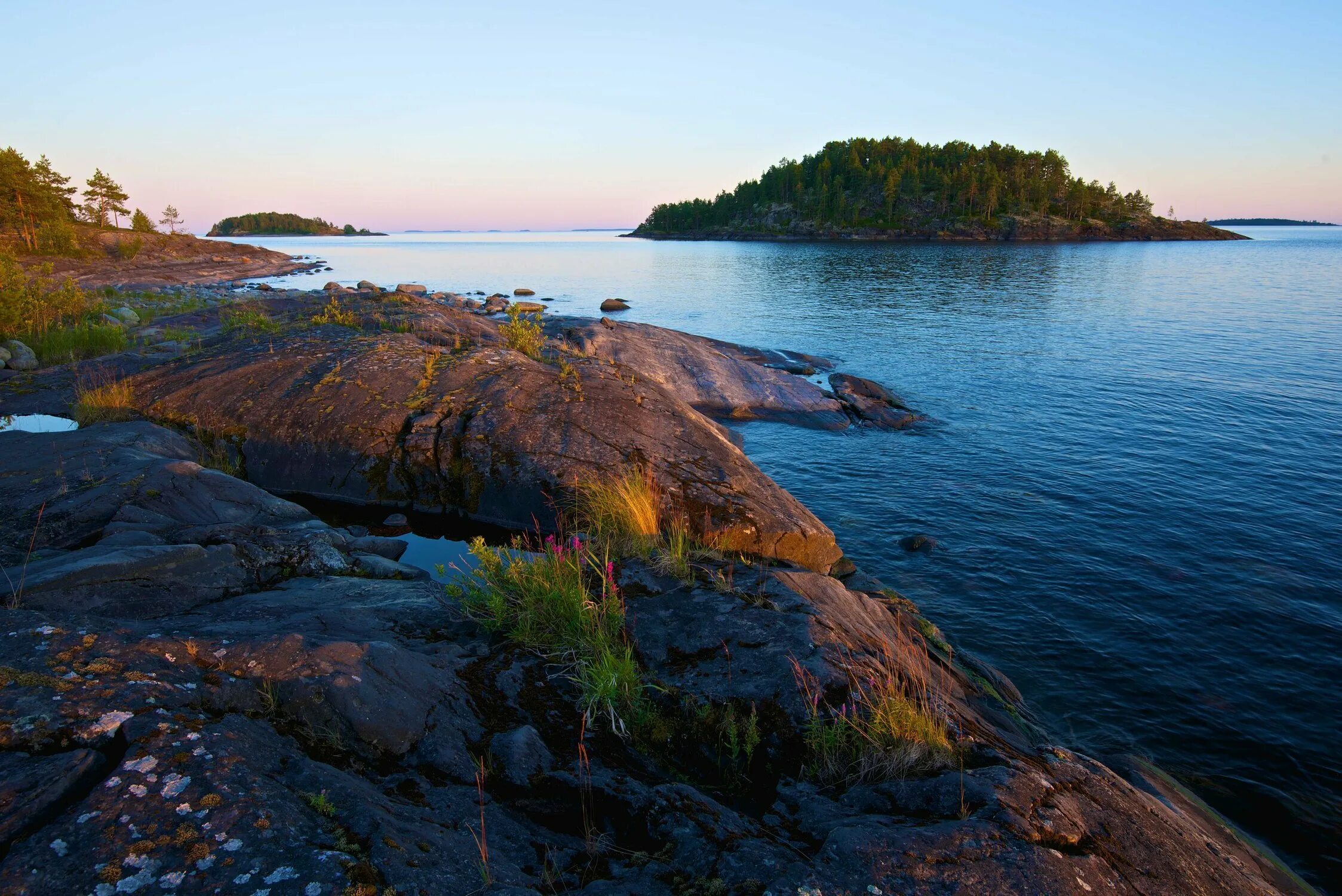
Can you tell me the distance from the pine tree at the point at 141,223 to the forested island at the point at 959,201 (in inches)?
5309

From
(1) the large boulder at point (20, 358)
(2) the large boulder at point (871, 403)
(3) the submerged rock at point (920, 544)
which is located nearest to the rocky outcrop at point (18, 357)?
(1) the large boulder at point (20, 358)

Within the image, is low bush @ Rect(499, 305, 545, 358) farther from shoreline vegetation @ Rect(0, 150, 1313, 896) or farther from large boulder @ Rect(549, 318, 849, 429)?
large boulder @ Rect(549, 318, 849, 429)

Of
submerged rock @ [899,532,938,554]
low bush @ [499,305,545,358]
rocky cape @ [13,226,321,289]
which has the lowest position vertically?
submerged rock @ [899,532,938,554]

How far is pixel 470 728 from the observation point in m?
5.02

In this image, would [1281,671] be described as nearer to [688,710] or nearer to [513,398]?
[688,710]

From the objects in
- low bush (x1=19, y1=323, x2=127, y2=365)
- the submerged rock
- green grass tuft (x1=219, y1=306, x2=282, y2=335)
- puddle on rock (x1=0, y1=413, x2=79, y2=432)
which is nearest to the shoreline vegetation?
puddle on rock (x1=0, y1=413, x2=79, y2=432)

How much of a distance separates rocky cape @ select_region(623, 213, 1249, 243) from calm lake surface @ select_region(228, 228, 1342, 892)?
108748 millimetres

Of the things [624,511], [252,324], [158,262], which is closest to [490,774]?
[624,511]

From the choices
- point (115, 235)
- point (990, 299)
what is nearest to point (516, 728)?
point (990, 299)

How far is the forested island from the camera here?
144 m

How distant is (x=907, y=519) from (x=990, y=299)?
144 feet

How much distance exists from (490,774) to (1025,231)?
16612 cm

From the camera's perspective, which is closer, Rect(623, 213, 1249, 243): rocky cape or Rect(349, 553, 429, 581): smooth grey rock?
Rect(349, 553, 429, 581): smooth grey rock

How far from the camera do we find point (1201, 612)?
11.3 meters
